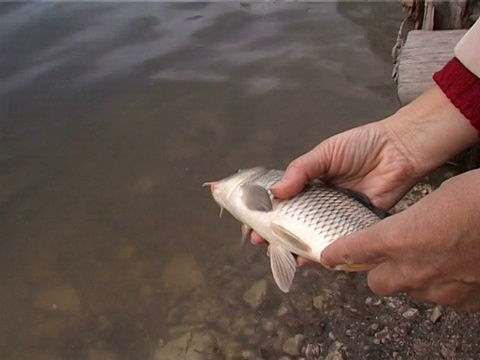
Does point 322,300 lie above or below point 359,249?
below

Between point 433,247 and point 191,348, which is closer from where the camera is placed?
point 433,247

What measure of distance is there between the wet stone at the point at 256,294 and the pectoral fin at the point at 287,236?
100 centimetres

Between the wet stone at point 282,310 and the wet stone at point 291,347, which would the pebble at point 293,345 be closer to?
the wet stone at point 291,347

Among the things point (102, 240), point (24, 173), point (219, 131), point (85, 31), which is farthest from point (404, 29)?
point (85, 31)

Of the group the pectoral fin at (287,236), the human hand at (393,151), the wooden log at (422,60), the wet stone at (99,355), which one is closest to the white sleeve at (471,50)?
the human hand at (393,151)

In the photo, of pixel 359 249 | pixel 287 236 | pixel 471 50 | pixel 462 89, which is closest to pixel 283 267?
pixel 287 236

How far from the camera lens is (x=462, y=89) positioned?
255 centimetres

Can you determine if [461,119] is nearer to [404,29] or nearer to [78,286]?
[404,29]

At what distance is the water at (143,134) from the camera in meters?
3.57

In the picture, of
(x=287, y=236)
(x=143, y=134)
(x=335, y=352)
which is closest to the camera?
(x=287, y=236)

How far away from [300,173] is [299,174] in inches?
0.5

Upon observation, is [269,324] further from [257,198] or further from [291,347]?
[257,198]

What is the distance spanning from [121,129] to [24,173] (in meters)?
0.75

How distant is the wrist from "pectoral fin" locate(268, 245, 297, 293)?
0.67m
